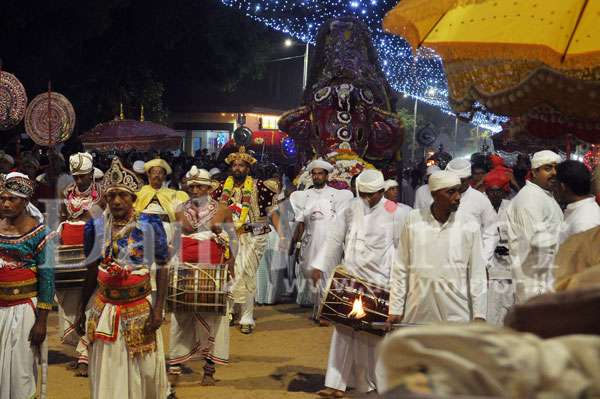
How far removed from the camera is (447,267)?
6.46 m

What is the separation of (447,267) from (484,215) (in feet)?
10.4

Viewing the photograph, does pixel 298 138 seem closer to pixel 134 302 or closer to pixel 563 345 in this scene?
pixel 134 302

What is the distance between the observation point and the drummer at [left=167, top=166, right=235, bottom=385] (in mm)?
8555

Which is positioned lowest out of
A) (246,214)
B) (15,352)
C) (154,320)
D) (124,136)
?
(15,352)

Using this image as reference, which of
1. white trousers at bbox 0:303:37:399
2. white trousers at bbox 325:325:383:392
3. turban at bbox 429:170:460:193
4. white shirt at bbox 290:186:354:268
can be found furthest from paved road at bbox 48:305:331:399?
turban at bbox 429:170:460:193

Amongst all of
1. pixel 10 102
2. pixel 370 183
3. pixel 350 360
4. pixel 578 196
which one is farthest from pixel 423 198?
pixel 10 102

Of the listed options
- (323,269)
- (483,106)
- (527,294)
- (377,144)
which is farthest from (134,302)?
(377,144)

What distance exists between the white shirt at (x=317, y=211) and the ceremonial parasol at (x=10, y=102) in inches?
212

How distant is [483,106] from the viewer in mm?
5590

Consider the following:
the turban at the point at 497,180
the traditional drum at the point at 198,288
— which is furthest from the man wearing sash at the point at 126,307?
the turban at the point at 497,180

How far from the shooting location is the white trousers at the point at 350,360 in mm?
8008

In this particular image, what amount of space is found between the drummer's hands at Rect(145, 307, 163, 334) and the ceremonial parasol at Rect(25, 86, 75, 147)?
7.86 meters

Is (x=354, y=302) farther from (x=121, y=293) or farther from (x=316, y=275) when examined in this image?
(x=121, y=293)

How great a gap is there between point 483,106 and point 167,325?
23.5 ft
